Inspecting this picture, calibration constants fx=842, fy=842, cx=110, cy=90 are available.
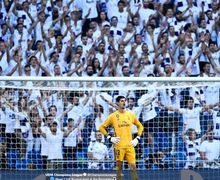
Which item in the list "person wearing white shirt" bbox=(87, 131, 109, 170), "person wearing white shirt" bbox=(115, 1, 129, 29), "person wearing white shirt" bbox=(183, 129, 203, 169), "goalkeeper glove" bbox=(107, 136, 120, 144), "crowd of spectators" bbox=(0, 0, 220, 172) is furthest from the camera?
"person wearing white shirt" bbox=(115, 1, 129, 29)

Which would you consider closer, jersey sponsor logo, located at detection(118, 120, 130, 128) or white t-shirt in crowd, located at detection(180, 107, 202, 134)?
jersey sponsor logo, located at detection(118, 120, 130, 128)

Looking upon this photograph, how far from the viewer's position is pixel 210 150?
50.5ft

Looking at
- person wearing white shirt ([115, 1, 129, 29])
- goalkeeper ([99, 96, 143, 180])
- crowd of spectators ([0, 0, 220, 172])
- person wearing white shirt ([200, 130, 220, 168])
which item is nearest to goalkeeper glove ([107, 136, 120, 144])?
goalkeeper ([99, 96, 143, 180])

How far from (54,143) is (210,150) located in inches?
113

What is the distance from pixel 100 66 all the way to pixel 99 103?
8.41 feet

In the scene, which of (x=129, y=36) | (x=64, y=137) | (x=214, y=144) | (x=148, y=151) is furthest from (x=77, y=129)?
(x=129, y=36)

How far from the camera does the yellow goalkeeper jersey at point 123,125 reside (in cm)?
1417

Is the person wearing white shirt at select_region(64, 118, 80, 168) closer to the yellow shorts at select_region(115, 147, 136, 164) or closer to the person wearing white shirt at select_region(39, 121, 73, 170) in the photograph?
the person wearing white shirt at select_region(39, 121, 73, 170)

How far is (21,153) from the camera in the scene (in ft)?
49.9

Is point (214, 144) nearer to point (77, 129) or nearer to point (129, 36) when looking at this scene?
point (77, 129)

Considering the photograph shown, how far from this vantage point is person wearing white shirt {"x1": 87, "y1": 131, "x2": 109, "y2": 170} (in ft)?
48.7

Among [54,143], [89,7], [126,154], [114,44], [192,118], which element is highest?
[89,7]

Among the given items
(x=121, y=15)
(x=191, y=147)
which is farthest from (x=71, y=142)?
(x=121, y=15)

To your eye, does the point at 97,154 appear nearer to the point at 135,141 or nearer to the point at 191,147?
the point at 135,141
